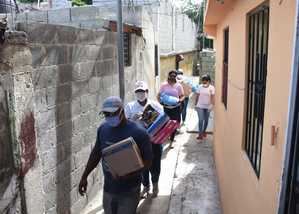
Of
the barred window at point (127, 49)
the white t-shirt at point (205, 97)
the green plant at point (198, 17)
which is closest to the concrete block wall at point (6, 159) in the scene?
the barred window at point (127, 49)

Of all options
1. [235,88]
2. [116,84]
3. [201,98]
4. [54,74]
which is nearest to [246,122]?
[235,88]

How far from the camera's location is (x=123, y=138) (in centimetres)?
307

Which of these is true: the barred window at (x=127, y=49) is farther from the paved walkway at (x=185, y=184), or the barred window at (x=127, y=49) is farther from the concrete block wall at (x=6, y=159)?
the concrete block wall at (x=6, y=159)

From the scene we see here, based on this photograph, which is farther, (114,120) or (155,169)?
(155,169)

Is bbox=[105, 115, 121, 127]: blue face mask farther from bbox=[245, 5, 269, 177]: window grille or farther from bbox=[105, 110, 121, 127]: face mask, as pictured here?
bbox=[245, 5, 269, 177]: window grille

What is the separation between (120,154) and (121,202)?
50 centimetres

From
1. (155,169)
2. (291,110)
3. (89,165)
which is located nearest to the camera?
(291,110)

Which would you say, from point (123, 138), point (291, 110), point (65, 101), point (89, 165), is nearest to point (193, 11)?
point (65, 101)

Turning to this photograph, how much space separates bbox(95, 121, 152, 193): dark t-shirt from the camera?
3078mm

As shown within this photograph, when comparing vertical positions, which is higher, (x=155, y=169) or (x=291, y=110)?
(x=291, y=110)

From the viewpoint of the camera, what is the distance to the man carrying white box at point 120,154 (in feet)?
9.64

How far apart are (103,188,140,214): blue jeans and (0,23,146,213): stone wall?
556mm

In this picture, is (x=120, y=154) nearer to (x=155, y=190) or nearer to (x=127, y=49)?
(x=155, y=190)

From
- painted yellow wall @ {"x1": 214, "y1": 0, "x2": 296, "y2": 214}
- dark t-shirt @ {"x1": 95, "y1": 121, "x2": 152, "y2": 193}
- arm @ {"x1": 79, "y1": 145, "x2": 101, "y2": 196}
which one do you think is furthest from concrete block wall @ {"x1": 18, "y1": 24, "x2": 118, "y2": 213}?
painted yellow wall @ {"x1": 214, "y1": 0, "x2": 296, "y2": 214}
